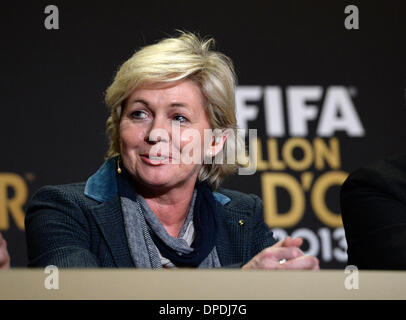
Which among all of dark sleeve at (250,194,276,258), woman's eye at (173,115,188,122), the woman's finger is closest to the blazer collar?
woman's eye at (173,115,188,122)

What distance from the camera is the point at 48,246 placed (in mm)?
1570

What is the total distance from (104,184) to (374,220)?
0.79 meters

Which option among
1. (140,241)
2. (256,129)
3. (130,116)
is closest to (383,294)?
(140,241)

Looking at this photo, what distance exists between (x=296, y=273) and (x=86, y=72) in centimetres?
173

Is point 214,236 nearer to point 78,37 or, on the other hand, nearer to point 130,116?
point 130,116

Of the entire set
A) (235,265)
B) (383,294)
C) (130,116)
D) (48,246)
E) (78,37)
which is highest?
(78,37)

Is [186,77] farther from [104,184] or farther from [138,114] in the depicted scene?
[104,184]

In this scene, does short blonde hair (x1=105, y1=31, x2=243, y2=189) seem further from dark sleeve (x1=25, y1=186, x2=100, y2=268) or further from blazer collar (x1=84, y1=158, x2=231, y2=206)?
dark sleeve (x1=25, y1=186, x2=100, y2=268)

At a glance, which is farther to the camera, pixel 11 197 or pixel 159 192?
pixel 11 197

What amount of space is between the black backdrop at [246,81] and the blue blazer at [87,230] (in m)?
0.54

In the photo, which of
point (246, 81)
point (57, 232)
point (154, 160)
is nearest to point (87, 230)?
point (57, 232)

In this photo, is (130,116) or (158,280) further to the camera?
(130,116)

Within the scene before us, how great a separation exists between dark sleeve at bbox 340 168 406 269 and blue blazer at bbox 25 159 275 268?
41 centimetres

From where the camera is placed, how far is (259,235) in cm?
197
